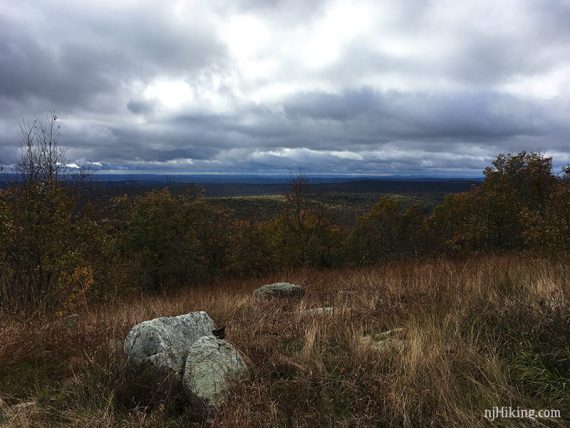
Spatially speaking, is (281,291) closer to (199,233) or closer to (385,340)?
(385,340)

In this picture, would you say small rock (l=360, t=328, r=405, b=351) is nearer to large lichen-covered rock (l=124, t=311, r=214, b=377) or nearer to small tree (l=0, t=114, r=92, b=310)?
large lichen-covered rock (l=124, t=311, r=214, b=377)

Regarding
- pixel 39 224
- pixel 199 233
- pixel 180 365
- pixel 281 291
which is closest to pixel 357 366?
pixel 180 365

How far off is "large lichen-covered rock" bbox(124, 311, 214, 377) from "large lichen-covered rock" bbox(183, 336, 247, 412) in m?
0.26

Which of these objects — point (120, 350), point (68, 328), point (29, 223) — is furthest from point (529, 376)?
point (29, 223)

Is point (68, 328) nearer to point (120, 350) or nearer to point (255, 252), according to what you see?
point (120, 350)

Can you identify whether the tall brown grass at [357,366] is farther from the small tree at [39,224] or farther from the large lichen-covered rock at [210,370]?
the small tree at [39,224]

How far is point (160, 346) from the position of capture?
3879 mm

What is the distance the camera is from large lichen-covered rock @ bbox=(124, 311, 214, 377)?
3.73m

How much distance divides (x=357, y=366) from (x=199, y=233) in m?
35.3

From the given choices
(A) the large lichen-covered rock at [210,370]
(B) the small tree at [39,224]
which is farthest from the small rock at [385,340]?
(B) the small tree at [39,224]

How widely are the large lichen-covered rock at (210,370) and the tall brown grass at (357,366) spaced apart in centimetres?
13

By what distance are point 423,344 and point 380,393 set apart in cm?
78

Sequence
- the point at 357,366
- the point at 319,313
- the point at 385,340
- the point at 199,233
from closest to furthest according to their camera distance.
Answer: the point at 357,366 < the point at 385,340 < the point at 319,313 < the point at 199,233

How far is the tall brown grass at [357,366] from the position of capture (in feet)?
9.80
